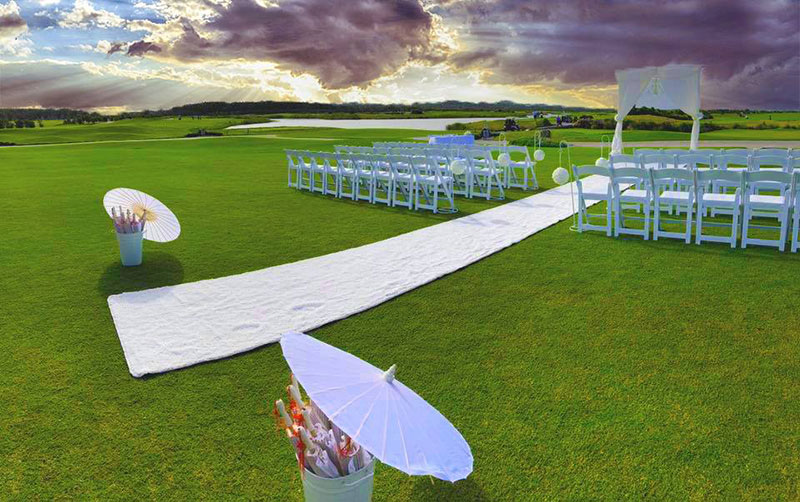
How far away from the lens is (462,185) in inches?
499

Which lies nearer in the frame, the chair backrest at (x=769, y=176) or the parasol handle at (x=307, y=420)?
the parasol handle at (x=307, y=420)

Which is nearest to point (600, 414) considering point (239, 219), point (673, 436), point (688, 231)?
point (673, 436)

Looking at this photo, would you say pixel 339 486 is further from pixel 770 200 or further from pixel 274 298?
pixel 770 200

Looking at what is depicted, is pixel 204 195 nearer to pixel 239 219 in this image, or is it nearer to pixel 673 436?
pixel 239 219

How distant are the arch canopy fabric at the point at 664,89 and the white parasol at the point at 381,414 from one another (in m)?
15.2

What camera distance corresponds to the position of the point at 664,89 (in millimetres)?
15156

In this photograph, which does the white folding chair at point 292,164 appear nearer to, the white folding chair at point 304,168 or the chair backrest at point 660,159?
the white folding chair at point 304,168

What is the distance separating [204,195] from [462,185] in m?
Answer: 5.76

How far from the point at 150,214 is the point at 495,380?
4.45 meters

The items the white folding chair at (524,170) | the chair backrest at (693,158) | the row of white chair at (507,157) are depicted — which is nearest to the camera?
the chair backrest at (693,158)

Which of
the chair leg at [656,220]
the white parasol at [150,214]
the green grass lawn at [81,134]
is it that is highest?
the green grass lawn at [81,134]

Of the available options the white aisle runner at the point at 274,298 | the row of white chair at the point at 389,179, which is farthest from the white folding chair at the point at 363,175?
the white aisle runner at the point at 274,298

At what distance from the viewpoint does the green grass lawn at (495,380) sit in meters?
2.66

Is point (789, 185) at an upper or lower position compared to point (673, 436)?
upper
